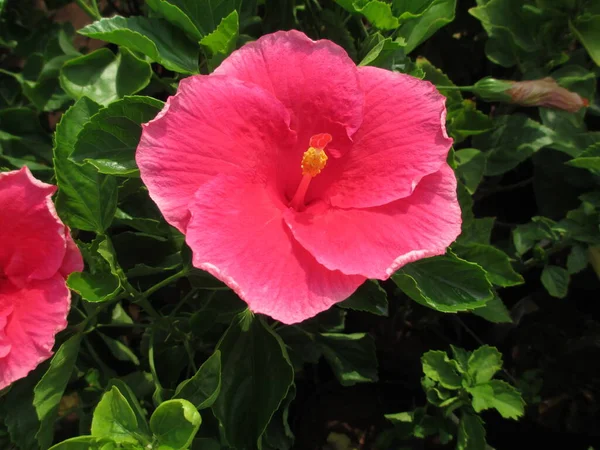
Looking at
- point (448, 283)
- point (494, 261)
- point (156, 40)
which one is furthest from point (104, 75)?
point (494, 261)

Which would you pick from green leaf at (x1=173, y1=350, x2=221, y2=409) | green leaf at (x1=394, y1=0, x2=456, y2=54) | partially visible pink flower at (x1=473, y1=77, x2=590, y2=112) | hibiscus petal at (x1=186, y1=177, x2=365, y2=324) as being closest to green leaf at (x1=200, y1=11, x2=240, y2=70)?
hibiscus petal at (x1=186, y1=177, x2=365, y2=324)

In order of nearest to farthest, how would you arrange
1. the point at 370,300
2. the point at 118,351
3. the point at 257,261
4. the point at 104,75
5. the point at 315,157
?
the point at 257,261 < the point at 315,157 < the point at 370,300 < the point at 104,75 < the point at 118,351

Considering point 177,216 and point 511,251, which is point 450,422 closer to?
point 511,251

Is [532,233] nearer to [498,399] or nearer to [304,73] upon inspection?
[498,399]

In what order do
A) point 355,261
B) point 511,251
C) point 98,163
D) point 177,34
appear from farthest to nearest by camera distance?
1. point 511,251
2. point 177,34
3. point 98,163
4. point 355,261

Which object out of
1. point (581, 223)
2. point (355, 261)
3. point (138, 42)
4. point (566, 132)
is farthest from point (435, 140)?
point (566, 132)

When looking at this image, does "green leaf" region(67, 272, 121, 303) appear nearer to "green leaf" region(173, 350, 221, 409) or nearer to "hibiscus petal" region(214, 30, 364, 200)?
"green leaf" region(173, 350, 221, 409)

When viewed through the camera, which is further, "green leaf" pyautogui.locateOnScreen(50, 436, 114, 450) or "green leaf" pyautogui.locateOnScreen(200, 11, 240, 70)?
"green leaf" pyautogui.locateOnScreen(200, 11, 240, 70)
